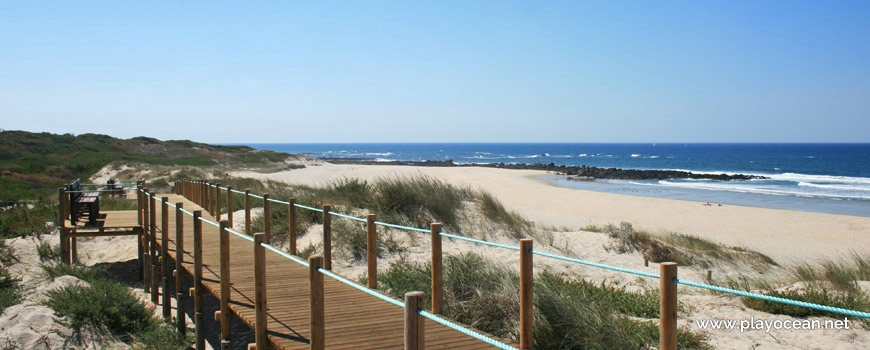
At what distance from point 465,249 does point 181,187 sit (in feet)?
38.8

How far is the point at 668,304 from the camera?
3.10m

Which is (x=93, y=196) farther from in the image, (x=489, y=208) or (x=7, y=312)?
(x=489, y=208)

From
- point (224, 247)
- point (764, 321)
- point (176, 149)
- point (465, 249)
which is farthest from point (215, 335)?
point (176, 149)

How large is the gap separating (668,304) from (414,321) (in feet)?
4.63

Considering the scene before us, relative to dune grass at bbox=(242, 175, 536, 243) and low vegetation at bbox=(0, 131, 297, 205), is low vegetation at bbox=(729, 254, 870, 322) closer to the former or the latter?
dune grass at bbox=(242, 175, 536, 243)

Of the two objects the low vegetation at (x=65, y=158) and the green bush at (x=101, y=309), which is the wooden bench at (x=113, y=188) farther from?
the green bush at (x=101, y=309)

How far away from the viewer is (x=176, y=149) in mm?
57438

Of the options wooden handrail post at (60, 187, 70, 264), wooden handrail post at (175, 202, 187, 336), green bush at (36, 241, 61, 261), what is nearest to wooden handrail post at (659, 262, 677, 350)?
wooden handrail post at (175, 202, 187, 336)

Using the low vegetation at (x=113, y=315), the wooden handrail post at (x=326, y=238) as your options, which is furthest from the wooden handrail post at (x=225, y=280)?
the wooden handrail post at (x=326, y=238)

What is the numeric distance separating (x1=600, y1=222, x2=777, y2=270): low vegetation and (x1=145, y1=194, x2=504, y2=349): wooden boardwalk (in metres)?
7.10

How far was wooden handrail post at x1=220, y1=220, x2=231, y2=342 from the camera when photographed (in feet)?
16.5

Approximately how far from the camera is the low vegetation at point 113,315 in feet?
20.0

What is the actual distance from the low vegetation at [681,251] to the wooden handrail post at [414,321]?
28.3 ft

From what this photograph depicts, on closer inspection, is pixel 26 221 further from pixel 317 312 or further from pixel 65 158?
pixel 65 158
